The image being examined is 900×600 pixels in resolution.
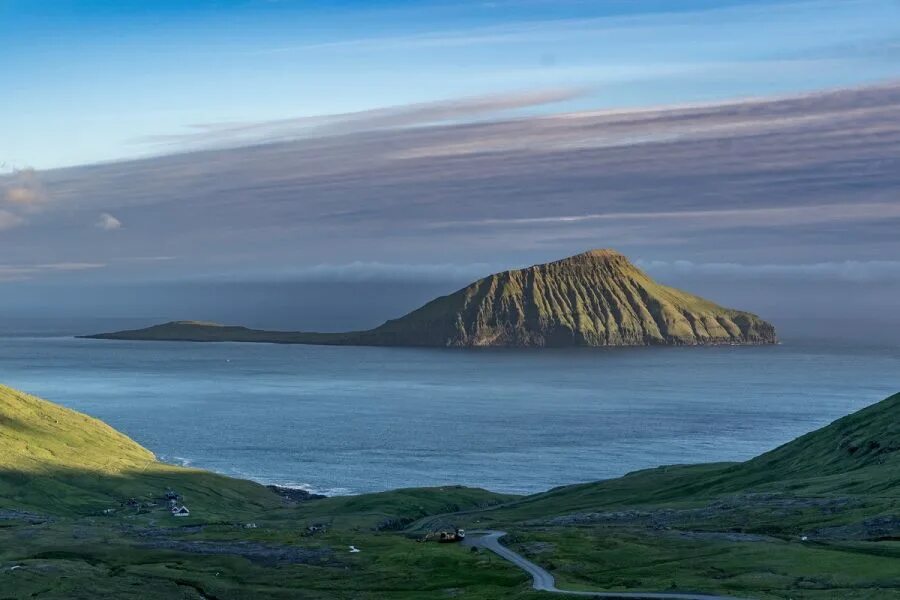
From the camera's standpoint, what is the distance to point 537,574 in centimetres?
11375

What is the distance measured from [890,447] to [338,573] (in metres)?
115

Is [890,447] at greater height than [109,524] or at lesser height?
greater

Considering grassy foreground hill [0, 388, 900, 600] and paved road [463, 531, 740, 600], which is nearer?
paved road [463, 531, 740, 600]

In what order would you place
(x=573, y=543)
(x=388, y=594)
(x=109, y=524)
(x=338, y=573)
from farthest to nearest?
(x=109, y=524)
(x=573, y=543)
(x=338, y=573)
(x=388, y=594)

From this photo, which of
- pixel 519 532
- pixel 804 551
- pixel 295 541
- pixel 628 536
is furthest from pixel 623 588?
pixel 295 541

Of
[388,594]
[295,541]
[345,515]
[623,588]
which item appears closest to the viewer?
[623,588]

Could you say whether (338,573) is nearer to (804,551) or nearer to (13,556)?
(13,556)

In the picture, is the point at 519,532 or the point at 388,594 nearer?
the point at 388,594

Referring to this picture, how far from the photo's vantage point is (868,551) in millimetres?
112688

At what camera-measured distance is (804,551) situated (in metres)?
113

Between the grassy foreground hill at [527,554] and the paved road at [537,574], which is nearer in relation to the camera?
the paved road at [537,574]

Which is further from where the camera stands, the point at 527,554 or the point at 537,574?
the point at 527,554

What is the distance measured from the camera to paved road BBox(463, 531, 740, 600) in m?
95.8

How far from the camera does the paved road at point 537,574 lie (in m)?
95.8
